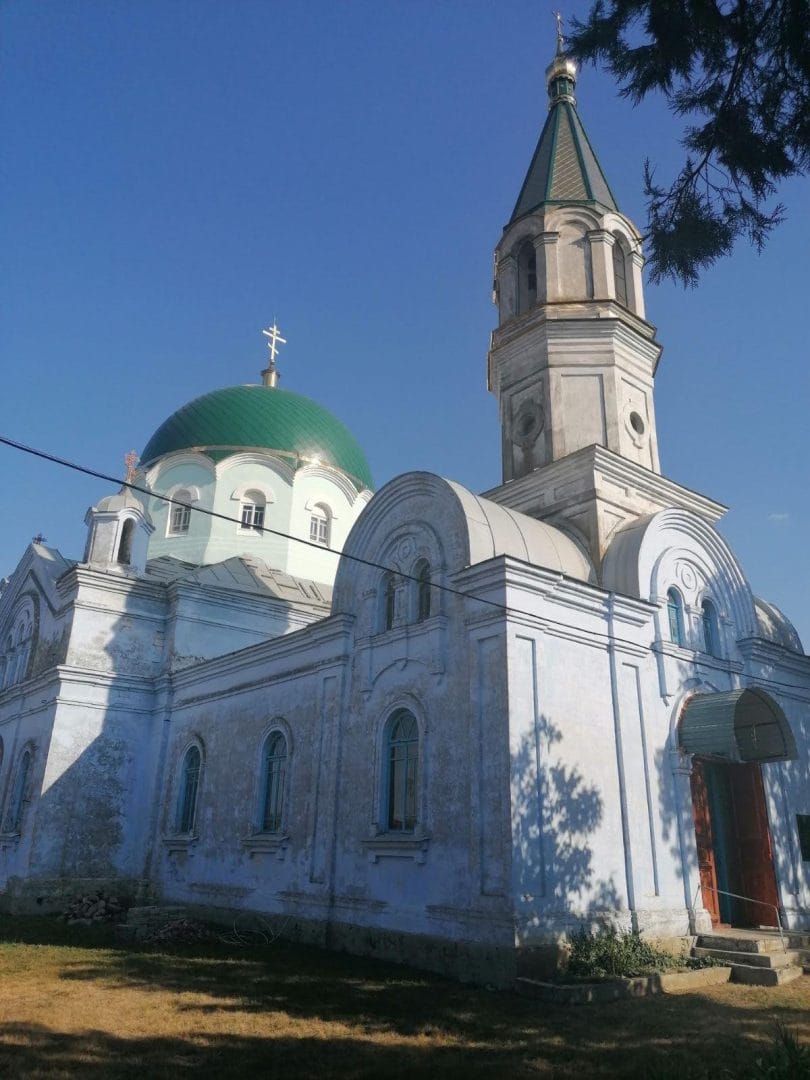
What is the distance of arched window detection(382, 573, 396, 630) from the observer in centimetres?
1248

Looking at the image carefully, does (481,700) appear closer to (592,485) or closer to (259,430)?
(592,485)

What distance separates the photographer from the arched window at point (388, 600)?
12.5 m

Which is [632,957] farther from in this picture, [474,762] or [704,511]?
[704,511]

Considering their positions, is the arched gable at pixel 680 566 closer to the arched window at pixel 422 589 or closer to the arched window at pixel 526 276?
the arched window at pixel 422 589

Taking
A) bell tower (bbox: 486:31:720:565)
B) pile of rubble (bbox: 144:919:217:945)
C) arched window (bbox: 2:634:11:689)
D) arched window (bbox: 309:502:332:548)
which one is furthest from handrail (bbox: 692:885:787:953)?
arched window (bbox: 2:634:11:689)

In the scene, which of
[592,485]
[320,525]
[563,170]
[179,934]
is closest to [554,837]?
[592,485]

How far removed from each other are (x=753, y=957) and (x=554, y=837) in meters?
2.65

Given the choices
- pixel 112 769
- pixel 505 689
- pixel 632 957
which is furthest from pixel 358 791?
pixel 112 769

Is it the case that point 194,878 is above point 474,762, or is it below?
below

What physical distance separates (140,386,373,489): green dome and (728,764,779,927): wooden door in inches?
537

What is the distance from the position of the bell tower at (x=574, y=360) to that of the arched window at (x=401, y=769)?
4080 millimetres

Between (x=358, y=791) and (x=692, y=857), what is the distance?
15.1 ft

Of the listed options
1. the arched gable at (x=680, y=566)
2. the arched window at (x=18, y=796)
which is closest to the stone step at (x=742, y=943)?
the arched gable at (x=680, y=566)

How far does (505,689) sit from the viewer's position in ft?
32.6
